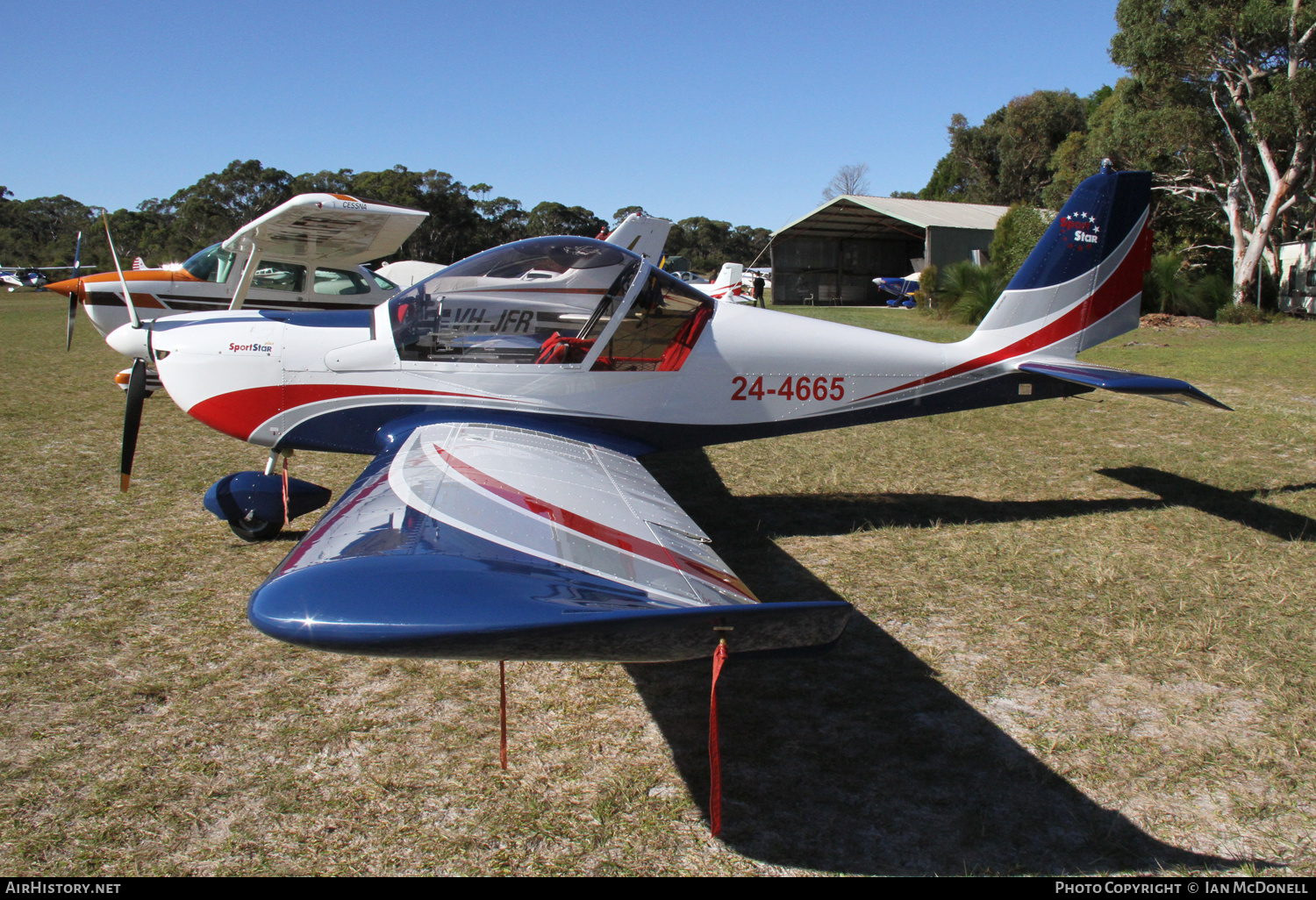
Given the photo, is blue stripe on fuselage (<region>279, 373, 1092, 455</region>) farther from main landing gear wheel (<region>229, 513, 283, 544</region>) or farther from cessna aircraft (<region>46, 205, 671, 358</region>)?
cessna aircraft (<region>46, 205, 671, 358</region>)

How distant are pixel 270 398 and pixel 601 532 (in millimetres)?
2726

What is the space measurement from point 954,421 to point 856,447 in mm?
1966

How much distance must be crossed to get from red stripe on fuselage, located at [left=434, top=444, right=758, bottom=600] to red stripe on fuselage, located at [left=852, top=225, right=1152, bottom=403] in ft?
11.4

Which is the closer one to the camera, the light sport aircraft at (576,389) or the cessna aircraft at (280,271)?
the light sport aircraft at (576,389)

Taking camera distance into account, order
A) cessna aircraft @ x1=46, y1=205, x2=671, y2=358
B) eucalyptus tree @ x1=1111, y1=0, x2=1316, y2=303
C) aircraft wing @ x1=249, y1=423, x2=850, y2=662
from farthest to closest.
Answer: eucalyptus tree @ x1=1111, y1=0, x2=1316, y2=303, cessna aircraft @ x1=46, y1=205, x2=671, y2=358, aircraft wing @ x1=249, y1=423, x2=850, y2=662

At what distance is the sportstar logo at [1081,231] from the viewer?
18.3 feet

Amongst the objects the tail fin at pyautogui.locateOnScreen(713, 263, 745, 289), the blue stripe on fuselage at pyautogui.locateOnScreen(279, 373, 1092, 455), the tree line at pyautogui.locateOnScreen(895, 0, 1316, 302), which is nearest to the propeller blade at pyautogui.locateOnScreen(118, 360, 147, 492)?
the blue stripe on fuselage at pyautogui.locateOnScreen(279, 373, 1092, 455)

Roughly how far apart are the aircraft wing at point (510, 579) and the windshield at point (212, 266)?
395 inches

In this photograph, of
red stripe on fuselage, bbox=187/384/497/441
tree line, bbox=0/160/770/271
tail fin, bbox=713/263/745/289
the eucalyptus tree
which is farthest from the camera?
tree line, bbox=0/160/770/271

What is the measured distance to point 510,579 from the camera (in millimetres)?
2232

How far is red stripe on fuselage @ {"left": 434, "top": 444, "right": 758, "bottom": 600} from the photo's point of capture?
8.84 ft

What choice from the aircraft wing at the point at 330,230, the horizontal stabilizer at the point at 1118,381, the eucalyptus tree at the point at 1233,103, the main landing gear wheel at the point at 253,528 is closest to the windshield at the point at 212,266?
the aircraft wing at the point at 330,230

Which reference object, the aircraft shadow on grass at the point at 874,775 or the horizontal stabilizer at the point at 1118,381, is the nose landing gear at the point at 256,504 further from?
the horizontal stabilizer at the point at 1118,381

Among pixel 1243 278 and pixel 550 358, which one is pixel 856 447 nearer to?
pixel 550 358
